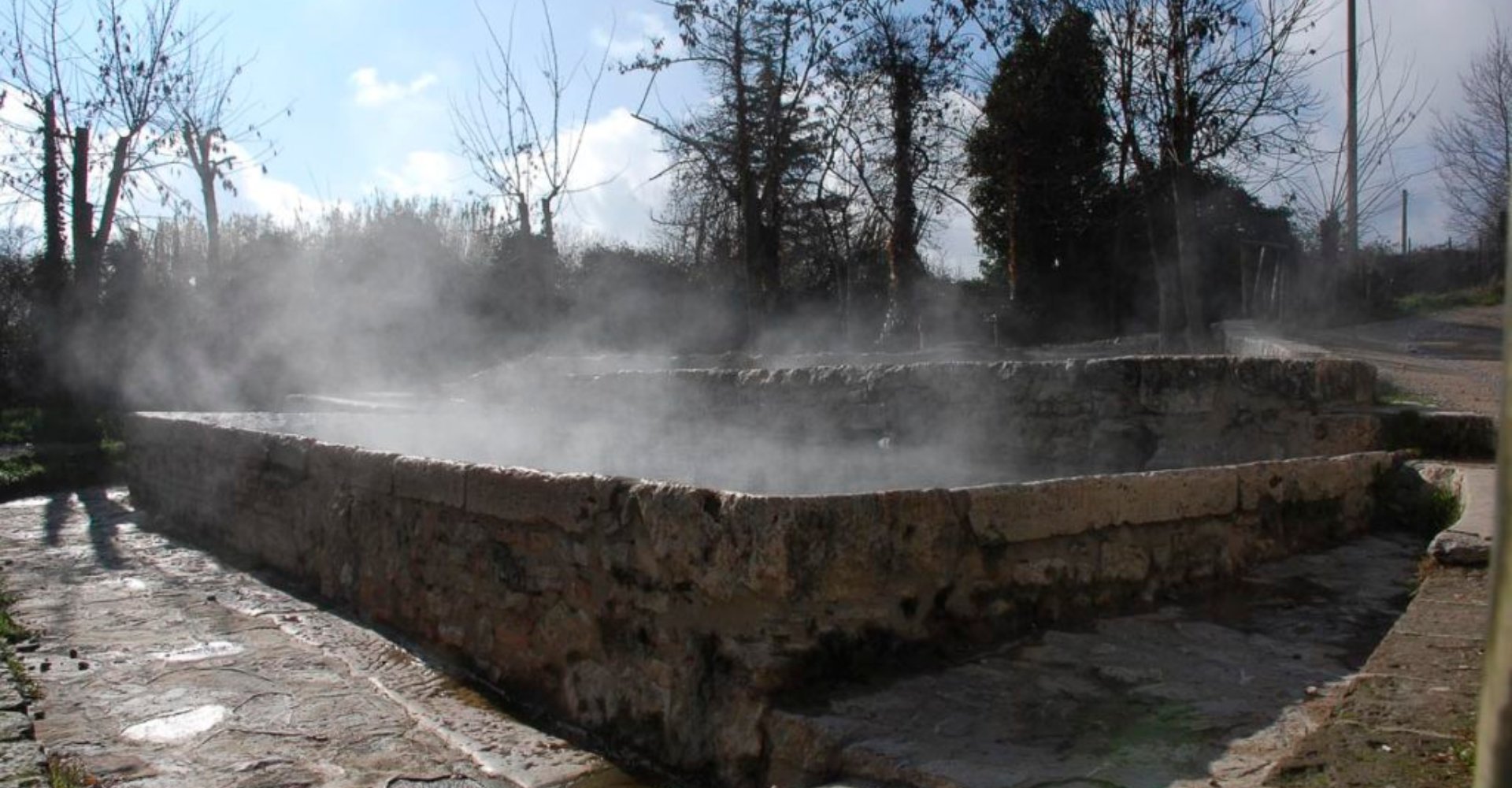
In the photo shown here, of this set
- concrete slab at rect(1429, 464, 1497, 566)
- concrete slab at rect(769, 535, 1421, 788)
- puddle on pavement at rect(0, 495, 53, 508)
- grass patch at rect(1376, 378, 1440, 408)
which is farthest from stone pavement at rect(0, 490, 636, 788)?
grass patch at rect(1376, 378, 1440, 408)

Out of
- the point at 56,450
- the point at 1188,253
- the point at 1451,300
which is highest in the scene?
the point at 1188,253

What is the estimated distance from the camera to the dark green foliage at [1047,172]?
11680 mm

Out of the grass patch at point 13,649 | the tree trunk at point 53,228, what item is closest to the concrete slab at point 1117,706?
the grass patch at point 13,649

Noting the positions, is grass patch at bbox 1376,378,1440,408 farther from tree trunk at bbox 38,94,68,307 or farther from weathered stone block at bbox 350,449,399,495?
tree trunk at bbox 38,94,68,307

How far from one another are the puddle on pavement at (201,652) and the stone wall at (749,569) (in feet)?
1.96

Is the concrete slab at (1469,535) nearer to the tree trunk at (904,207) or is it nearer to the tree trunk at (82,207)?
the tree trunk at (904,207)

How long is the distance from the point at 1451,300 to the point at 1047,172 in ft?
23.7

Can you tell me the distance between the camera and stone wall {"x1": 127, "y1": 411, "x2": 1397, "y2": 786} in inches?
104

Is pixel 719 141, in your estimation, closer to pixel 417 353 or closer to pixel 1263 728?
pixel 417 353

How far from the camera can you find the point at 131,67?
47.3 feet

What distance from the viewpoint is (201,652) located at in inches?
168

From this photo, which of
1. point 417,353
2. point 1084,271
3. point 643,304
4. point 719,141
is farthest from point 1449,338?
point 417,353

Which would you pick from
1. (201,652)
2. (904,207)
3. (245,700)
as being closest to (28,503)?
(201,652)

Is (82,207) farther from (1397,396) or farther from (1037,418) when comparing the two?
(1397,396)
